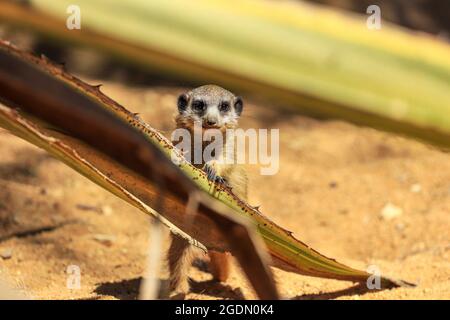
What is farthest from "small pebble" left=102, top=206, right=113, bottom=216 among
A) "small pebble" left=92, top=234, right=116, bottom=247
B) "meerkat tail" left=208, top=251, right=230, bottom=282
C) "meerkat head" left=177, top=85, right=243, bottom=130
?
"meerkat tail" left=208, top=251, right=230, bottom=282

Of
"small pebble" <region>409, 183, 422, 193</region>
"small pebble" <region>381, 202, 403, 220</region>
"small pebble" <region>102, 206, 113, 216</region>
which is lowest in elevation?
"small pebble" <region>102, 206, 113, 216</region>

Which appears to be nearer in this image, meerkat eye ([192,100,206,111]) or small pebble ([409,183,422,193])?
meerkat eye ([192,100,206,111])

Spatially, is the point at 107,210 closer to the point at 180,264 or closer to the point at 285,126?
the point at 180,264

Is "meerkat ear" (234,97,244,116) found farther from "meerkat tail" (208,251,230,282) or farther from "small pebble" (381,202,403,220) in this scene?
"small pebble" (381,202,403,220)

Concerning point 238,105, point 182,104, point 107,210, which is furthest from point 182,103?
point 107,210

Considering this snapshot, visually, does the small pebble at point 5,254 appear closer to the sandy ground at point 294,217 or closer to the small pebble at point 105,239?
the sandy ground at point 294,217

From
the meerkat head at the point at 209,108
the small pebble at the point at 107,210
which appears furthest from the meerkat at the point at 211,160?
the small pebble at the point at 107,210
